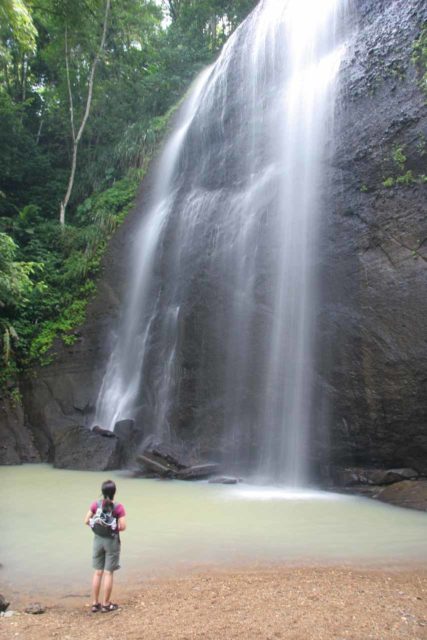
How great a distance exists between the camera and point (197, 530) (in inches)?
261

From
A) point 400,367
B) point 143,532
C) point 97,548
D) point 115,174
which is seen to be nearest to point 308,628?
point 97,548

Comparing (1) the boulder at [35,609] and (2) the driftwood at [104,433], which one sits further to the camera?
(2) the driftwood at [104,433]

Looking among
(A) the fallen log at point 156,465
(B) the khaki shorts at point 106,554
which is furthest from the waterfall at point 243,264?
(B) the khaki shorts at point 106,554

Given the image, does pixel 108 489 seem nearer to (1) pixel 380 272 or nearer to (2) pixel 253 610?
(2) pixel 253 610

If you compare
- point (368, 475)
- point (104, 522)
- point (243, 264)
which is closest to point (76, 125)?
point (243, 264)

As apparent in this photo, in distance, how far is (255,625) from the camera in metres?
3.87

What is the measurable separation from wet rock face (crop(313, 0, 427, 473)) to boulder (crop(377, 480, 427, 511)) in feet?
2.53

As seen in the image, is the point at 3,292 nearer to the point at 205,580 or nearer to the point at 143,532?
the point at 143,532

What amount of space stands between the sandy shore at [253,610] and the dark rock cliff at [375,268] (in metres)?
4.60

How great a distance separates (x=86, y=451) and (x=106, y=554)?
743 centimetres

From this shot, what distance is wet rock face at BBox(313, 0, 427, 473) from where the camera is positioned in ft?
30.9

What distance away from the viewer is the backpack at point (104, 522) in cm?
429

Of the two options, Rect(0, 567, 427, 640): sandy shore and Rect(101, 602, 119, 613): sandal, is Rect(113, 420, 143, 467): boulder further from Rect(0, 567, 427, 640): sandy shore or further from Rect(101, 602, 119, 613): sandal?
Rect(101, 602, 119, 613): sandal

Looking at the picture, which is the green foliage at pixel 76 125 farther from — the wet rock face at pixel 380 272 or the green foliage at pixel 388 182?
the green foliage at pixel 388 182
